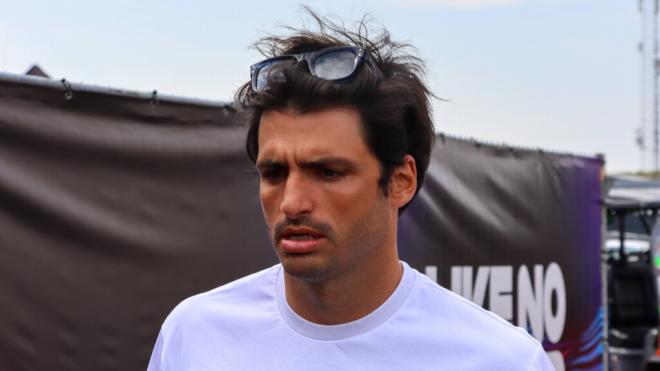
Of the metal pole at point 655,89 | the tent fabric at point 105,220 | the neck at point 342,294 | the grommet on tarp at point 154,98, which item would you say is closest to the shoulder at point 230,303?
the neck at point 342,294

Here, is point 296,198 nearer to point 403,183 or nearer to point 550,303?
point 403,183

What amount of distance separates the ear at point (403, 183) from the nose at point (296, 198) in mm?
284

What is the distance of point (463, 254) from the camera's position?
6539mm

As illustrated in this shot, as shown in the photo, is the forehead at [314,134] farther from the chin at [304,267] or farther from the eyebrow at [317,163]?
the chin at [304,267]

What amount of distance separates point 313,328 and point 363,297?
14cm

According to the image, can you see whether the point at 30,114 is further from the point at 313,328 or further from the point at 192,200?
the point at 313,328

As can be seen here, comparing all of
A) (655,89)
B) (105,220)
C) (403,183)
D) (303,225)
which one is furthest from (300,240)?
(655,89)

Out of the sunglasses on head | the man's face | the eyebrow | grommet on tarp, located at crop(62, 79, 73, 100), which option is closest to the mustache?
the man's face

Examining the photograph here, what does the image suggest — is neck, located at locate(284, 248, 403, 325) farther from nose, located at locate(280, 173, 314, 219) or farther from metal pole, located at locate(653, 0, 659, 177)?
metal pole, located at locate(653, 0, 659, 177)

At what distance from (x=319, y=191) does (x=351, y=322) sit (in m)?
0.33

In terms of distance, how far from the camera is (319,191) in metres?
2.23

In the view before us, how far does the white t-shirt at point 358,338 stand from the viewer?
2.29m

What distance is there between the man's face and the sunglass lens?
4.0 inches

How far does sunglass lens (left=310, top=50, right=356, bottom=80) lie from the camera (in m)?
2.40
